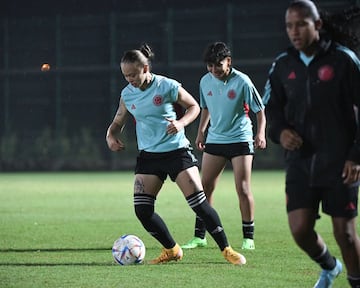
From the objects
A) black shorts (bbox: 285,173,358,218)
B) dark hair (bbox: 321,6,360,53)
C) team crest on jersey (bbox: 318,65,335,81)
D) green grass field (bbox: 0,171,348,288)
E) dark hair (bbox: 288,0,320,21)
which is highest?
dark hair (bbox: 288,0,320,21)

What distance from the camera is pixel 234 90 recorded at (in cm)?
916

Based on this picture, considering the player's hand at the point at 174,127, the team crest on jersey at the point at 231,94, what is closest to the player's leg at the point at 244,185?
the team crest on jersey at the point at 231,94

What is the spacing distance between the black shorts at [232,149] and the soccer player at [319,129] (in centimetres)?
350

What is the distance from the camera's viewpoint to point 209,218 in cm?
786

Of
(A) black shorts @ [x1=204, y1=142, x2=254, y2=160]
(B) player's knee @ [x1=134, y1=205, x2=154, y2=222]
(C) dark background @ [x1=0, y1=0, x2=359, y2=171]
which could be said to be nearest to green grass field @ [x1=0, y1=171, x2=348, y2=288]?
(B) player's knee @ [x1=134, y1=205, x2=154, y2=222]

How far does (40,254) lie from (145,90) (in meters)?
1.88

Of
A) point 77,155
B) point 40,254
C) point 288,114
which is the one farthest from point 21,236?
point 77,155

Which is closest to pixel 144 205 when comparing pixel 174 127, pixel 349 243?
pixel 174 127

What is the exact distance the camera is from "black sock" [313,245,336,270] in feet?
19.2

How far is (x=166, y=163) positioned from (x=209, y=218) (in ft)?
1.90

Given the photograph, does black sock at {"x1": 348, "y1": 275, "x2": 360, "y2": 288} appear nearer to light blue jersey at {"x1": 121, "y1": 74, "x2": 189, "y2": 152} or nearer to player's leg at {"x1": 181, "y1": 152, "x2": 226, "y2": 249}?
light blue jersey at {"x1": 121, "y1": 74, "x2": 189, "y2": 152}

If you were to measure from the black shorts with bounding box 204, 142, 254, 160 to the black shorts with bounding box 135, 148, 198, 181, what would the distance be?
4.18ft

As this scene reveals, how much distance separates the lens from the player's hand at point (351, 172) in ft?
17.4

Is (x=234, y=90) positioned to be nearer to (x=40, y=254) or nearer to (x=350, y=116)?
(x=40, y=254)
